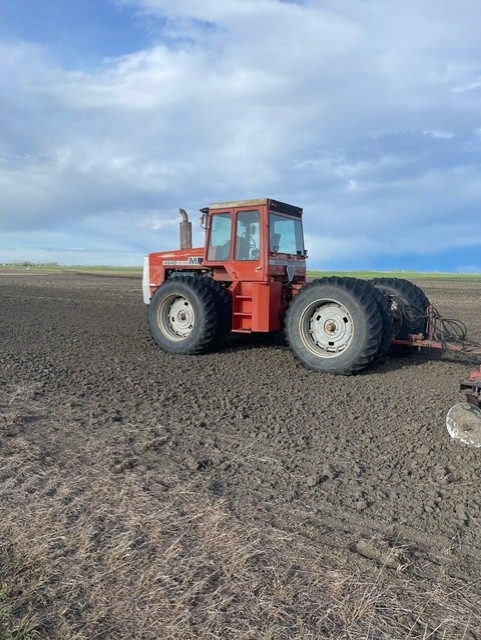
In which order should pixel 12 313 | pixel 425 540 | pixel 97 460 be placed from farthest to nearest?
pixel 12 313, pixel 97 460, pixel 425 540

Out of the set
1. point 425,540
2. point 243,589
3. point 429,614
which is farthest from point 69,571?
point 425,540

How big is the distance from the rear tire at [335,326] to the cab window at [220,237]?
68.6 inches

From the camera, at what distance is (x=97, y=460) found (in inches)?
160

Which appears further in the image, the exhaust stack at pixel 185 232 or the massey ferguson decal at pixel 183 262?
the exhaust stack at pixel 185 232

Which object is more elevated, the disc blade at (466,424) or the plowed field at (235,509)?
the disc blade at (466,424)

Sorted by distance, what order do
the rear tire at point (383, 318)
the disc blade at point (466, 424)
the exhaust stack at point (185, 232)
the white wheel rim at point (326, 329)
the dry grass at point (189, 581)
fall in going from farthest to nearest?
the exhaust stack at point (185, 232) → the white wheel rim at point (326, 329) → the rear tire at point (383, 318) → the disc blade at point (466, 424) → the dry grass at point (189, 581)

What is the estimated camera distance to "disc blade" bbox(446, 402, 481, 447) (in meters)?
4.52

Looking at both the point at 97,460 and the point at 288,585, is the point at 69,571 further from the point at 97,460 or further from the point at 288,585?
the point at 97,460

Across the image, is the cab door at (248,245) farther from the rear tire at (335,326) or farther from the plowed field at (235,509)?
the plowed field at (235,509)

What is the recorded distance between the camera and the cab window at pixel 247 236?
8273 mm

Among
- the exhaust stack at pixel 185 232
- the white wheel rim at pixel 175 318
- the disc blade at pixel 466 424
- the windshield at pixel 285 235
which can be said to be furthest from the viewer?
the exhaust stack at pixel 185 232

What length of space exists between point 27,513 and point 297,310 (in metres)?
4.81

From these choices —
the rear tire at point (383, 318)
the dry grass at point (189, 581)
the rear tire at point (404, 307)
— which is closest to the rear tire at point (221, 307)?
the rear tire at point (383, 318)

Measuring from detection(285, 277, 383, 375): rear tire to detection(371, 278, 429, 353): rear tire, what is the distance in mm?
871
